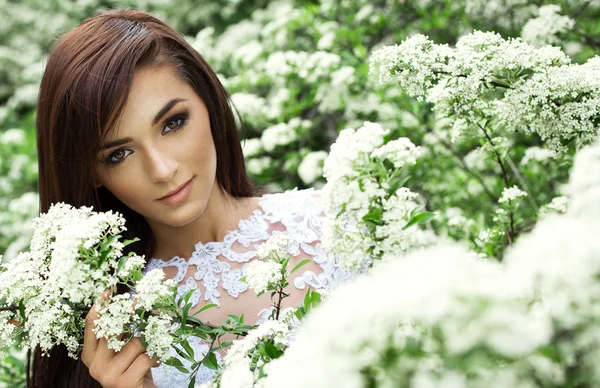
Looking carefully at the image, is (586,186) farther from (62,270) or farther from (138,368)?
(138,368)

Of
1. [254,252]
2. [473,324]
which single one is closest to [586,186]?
[473,324]

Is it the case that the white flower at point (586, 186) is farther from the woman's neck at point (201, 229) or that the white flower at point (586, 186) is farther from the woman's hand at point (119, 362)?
the woman's neck at point (201, 229)

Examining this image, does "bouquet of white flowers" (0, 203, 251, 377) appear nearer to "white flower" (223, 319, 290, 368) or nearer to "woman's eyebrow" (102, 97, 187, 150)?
"white flower" (223, 319, 290, 368)

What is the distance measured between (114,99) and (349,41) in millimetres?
2514

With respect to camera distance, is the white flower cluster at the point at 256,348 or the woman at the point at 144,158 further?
the woman at the point at 144,158

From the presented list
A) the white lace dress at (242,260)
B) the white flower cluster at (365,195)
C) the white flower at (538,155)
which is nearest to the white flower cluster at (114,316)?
the white flower cluster at (365,195)

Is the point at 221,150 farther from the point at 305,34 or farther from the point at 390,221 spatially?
the point at 305,34

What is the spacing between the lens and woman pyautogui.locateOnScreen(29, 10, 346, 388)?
1728mm

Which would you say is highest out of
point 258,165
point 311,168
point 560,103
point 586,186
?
point 586,186

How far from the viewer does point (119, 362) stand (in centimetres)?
150

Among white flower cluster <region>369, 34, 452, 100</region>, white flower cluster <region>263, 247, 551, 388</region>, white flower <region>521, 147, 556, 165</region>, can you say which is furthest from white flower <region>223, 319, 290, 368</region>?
white flower <region>521, 147, 556, 165</region>

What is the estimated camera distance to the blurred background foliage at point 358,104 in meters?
2.60

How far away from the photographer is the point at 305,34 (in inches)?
176

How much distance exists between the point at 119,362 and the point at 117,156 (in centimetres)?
64
